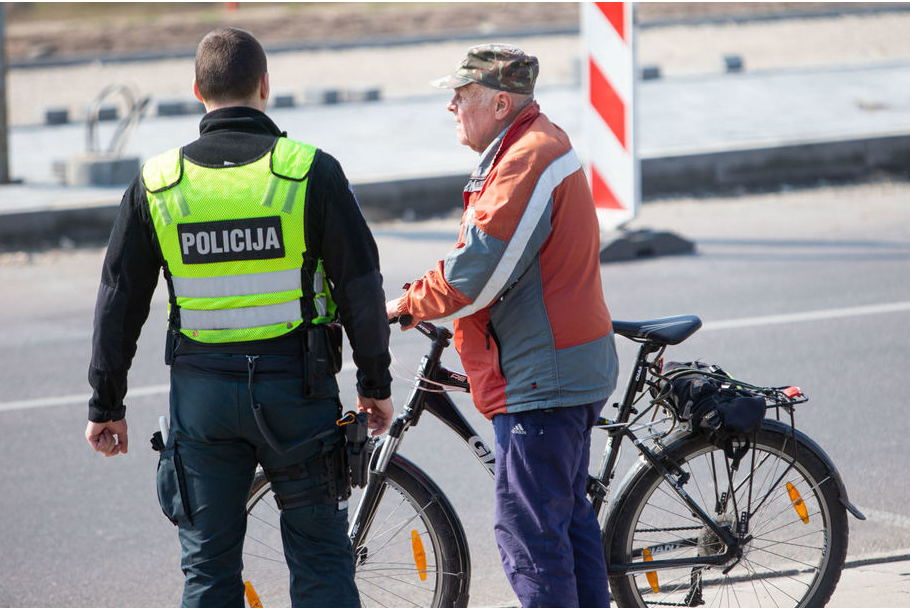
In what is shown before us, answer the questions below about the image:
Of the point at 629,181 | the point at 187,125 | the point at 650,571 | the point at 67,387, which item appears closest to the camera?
the point at 650,571

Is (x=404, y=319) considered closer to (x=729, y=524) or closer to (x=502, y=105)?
(x=502, y=105)

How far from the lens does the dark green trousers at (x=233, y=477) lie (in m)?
2.85

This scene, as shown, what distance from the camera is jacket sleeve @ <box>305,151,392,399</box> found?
→ 2840 millimetres

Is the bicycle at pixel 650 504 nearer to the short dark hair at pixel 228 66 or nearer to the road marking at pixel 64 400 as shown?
the short dark hair at pixel 228 66

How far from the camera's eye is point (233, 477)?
2.91 meters

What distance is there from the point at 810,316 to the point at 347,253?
5.23 m

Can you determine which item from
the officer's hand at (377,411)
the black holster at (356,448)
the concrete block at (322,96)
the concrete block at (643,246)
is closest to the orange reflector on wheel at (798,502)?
the officer's hand at (377,411)

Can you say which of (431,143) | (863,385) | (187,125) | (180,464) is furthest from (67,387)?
(187,125)

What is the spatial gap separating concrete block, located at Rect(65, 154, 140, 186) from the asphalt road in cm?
185

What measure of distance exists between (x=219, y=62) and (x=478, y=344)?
1035 millimetres

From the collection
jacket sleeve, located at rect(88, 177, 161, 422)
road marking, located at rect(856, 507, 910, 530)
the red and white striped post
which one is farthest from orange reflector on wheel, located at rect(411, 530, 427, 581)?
the red and white striped post

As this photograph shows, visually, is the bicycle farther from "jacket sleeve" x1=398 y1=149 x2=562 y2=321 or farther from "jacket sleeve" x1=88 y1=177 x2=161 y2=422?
"jacket sleeve" x1=88 y1=177 x2=161 y2=422

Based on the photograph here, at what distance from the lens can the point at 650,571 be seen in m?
3.54

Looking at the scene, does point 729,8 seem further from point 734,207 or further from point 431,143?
point 734,207
